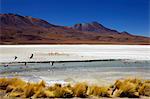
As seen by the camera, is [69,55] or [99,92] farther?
[69,55]

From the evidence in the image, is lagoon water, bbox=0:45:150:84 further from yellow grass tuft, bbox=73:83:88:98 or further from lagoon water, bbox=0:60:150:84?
yellow grass tuft, bbox=73:83:88:98

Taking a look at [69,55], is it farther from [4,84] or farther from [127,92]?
[127,92]

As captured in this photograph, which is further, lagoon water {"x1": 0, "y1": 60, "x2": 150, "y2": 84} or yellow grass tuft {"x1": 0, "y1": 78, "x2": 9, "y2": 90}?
lagoon water {"x1": 0, "y1": 60, "x2": 150, "y2": 84}

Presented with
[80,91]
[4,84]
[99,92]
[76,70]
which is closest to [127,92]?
[99,92]

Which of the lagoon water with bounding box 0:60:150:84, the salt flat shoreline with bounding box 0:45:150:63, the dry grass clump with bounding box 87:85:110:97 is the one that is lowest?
the dry grass clump with bounding box 87:85:110:97

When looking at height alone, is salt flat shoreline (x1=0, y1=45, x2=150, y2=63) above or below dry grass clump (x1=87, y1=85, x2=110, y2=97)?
above

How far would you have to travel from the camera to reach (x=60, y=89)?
10109 mm

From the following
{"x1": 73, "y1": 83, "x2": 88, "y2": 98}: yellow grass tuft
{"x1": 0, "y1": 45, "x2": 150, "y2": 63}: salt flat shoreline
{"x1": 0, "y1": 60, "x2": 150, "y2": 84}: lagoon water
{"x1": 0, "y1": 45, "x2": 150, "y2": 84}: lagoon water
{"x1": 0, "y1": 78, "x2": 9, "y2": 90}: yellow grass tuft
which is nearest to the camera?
{"x1": 73, "y1": 83, "x2": 88, "y2": 98}: yellow grass tuft

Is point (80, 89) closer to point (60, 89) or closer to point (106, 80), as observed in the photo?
point (60, 89)

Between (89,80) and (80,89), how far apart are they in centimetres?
418

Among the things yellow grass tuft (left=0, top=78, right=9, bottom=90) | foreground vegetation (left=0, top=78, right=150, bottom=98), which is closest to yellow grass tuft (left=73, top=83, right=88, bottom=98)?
foreground vegetation (left=0, top=78, right=150, bottom=98)

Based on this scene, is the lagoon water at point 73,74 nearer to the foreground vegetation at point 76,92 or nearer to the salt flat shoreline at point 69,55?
the foreground vegetation at point 76,92

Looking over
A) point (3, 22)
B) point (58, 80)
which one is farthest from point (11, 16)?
point (58, 80)

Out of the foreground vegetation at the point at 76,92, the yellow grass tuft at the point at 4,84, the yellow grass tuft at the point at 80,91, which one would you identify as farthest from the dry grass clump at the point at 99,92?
the yellow grass tuft at the point at 4,84
